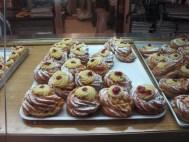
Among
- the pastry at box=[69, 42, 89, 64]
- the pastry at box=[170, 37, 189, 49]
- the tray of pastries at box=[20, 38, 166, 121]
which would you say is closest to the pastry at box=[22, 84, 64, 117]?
the tray of pastries at box=[20, 38, 166, 121]

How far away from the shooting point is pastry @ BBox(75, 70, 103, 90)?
1207 millimetres

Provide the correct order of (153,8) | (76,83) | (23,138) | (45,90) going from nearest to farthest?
(23,138)
(45,90)
(76,83)
(153,8)

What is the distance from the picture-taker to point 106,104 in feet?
3.54

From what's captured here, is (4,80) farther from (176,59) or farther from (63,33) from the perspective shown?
(176,59)

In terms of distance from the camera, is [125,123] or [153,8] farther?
[153,8]

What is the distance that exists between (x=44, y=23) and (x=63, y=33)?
0.43 ft

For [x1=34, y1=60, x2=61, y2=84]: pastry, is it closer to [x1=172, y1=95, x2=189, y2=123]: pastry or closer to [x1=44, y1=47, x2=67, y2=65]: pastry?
[x1=44, y1=47, x2=67, y2=65]: pastry

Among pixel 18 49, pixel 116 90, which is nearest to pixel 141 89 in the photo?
pixel 116 90

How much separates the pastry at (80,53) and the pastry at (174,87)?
0.42 m

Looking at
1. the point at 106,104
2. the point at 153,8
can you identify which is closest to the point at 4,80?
the point at 106,104

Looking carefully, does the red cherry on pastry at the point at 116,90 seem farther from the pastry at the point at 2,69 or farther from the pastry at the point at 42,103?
the pastry at the point at 2,69

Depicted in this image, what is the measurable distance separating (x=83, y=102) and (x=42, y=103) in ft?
0.47

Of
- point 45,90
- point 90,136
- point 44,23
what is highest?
point 44,23

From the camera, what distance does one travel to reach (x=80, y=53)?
59.2 inches
